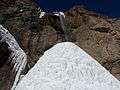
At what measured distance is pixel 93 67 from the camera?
11.0 feet

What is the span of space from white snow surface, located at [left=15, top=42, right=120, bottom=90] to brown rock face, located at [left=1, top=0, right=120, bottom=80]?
4318mm

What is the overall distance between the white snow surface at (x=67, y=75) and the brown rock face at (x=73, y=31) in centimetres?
432

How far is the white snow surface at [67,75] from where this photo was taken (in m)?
2.90

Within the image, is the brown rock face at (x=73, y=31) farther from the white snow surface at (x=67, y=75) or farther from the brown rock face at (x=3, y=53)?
the brown rock face at (x=3, y=53)

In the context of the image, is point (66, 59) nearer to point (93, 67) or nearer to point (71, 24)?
point (93, 67)

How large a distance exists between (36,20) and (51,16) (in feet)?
3.03

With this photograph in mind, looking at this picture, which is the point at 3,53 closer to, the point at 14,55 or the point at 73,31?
the point at 14,55

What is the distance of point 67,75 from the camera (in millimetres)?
3066

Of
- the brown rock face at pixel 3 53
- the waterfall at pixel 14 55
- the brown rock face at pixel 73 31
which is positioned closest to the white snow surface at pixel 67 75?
the waterfall at pixel 14 55

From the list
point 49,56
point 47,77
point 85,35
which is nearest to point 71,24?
point 85,35

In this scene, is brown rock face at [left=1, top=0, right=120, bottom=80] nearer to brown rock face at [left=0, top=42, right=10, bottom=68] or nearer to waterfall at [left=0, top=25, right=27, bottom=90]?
waterfall at [left=0, top=25, right=27, bottom=90]

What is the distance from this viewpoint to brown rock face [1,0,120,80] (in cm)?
832

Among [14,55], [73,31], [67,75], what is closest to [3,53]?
[14,55]

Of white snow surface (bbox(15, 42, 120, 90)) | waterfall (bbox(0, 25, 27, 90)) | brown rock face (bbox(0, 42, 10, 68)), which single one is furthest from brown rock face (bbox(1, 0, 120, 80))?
brown rock face (bbox(0, 42, 10, 68))
